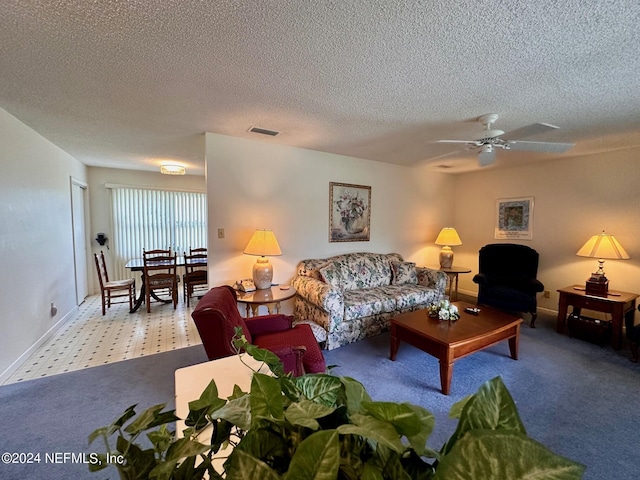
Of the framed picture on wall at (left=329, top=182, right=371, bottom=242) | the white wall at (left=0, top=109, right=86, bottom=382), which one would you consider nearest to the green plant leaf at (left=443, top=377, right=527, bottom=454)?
the white wall at (left=0, top=109, right=86, bottom=382)

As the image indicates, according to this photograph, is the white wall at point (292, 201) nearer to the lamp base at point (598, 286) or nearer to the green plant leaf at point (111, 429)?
the lamp base at point (598, 286)

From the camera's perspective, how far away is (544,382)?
7.84ft

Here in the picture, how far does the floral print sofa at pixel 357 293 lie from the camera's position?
2.99 m

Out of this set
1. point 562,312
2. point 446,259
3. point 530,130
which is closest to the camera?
point 530,130

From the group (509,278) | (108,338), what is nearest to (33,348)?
(108,338)

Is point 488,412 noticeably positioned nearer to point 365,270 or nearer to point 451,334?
point 451,334

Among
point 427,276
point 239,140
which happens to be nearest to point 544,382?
point 427,276

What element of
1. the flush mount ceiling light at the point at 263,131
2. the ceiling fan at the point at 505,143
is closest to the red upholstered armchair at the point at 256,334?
the flush mount ceiling light at the point at 263,131

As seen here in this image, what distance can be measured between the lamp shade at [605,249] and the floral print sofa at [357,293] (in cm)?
165

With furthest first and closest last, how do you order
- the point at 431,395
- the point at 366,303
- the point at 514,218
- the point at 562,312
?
the point at 514,218, the point at 562,312, the point at 366,303, the point at 431,395

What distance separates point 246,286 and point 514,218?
4.34 m

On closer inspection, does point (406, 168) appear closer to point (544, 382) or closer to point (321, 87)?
point (321, 87)

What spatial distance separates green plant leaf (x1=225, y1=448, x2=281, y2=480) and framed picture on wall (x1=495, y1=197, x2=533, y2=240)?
206 inches

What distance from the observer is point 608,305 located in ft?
9.99
